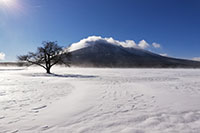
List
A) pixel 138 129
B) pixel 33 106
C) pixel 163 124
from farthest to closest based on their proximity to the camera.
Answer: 1. pixel 33 106
2. pixel 163 124
3. pixel 138 129

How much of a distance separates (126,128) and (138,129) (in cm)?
34

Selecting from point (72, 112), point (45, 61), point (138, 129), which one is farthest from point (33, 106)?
point (45, 61)

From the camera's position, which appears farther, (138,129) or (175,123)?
(175,123)

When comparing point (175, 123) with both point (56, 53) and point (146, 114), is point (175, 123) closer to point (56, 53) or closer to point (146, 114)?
point (146, 114)

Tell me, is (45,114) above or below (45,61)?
below

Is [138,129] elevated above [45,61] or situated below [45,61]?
below

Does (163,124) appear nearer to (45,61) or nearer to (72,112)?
(72,112)

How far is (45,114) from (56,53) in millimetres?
25896

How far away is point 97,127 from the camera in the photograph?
121 inches

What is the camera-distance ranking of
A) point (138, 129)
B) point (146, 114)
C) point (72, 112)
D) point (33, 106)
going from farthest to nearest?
point (33, 106) → point (72, 112) → point (146, 114) → point (138, 129)

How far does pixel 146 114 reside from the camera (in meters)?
3.88

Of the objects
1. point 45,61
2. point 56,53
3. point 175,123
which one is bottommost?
point 175,123

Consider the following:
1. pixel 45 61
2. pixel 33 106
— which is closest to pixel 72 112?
pixel 33 106

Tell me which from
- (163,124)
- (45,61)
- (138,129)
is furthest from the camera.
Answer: (45,61)
